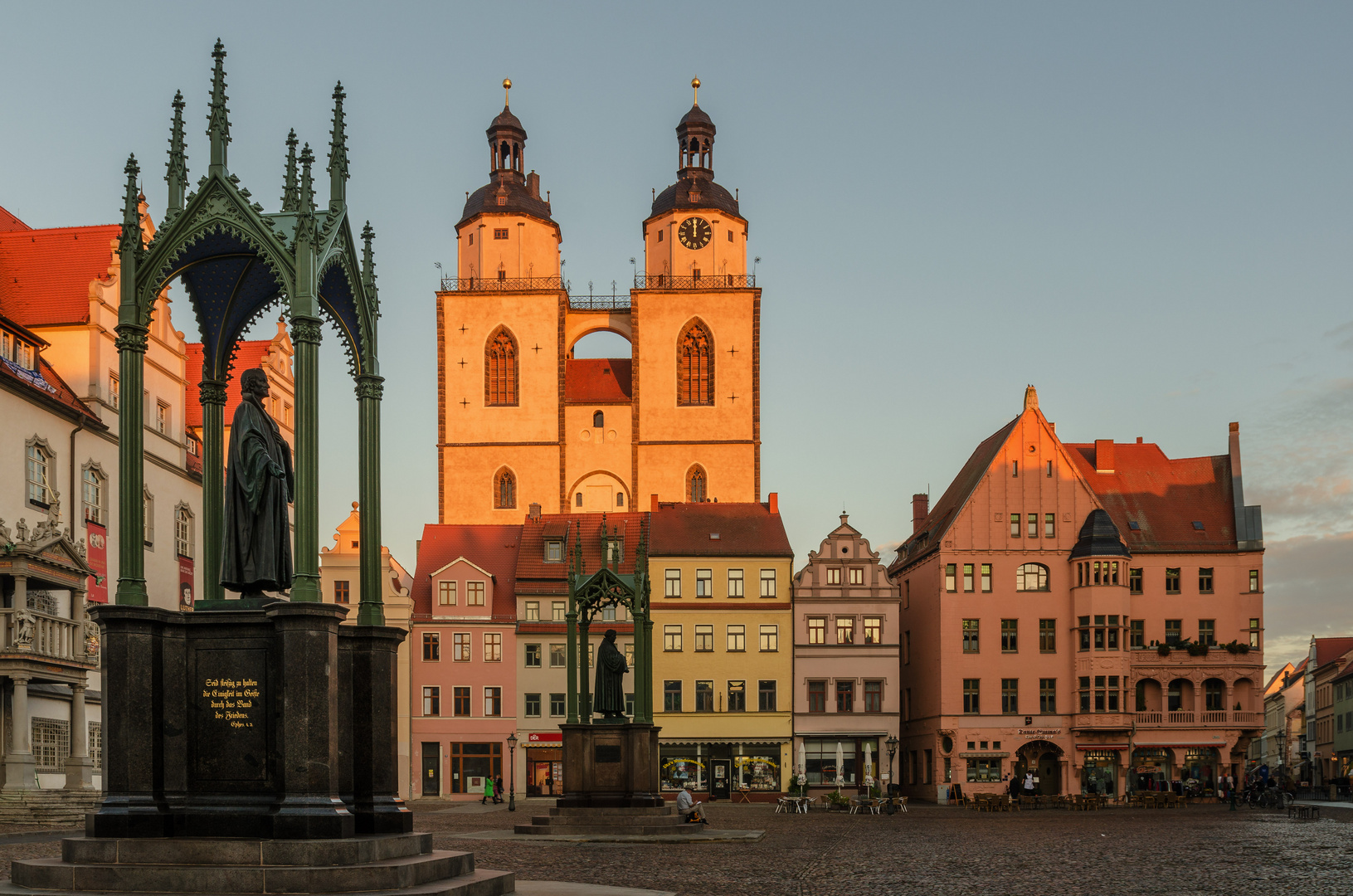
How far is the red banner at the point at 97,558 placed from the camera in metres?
44.8

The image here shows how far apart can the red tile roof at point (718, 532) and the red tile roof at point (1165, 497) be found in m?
13.5

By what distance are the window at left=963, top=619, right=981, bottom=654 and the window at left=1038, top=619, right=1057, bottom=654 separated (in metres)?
2.72

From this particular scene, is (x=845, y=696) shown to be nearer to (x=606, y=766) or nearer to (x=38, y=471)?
(x=606, y=766)

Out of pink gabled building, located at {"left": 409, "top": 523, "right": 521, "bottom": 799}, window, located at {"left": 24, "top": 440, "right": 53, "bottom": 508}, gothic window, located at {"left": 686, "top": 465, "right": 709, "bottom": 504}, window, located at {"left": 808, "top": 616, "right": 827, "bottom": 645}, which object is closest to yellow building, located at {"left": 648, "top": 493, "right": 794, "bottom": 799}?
window, located at {"left": 808, "top": 616, "right": 827, "bottom": 645}

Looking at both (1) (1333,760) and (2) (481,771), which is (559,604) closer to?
(2) (481,771)

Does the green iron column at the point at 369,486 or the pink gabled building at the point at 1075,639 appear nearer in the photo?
the green iron column at the point at 369,486

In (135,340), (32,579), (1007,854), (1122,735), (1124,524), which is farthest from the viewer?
(1124,524)

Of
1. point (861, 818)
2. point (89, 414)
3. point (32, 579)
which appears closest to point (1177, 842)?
point (861, 818)

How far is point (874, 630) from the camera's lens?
65.9m

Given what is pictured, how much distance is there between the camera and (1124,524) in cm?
6906

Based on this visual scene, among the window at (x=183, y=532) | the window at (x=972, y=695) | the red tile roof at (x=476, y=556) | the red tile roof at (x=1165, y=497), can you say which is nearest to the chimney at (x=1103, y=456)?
the red tile roof at (x=1165, y=497)

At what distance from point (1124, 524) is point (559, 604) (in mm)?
25228

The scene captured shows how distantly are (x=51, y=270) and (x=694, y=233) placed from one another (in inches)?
1740

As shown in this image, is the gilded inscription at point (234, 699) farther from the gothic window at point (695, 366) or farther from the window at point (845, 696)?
the gothic window at point (695, 366)
